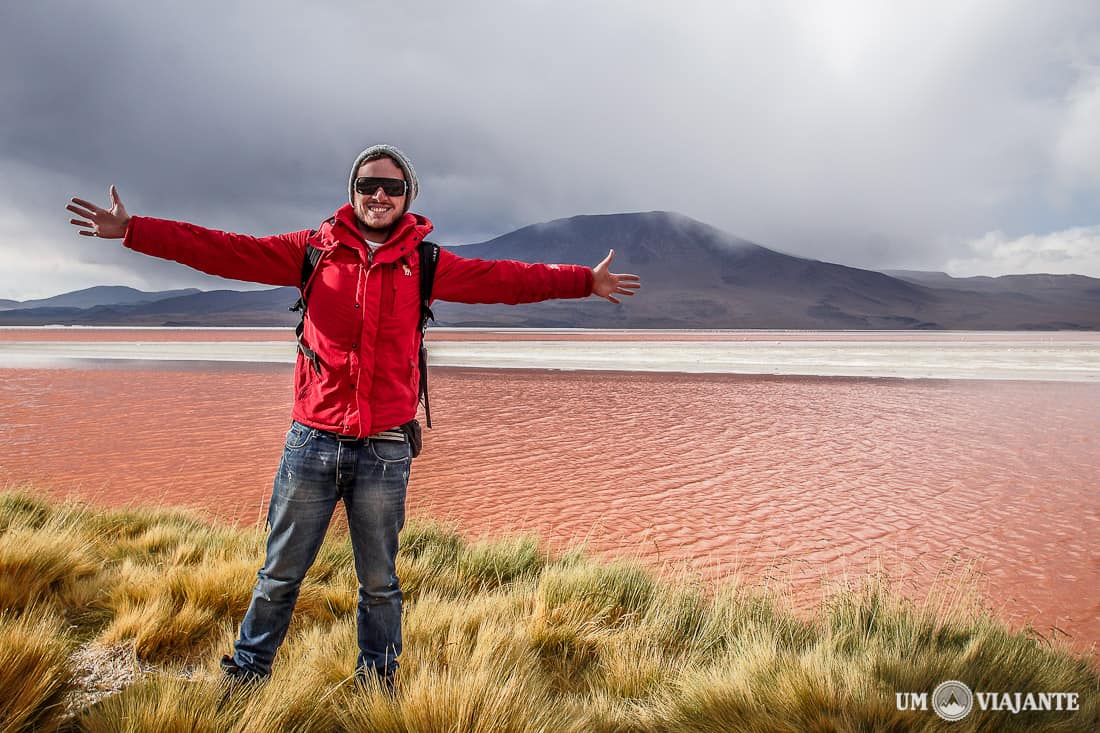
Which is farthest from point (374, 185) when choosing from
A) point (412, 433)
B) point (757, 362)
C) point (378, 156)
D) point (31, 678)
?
point (757, 362)

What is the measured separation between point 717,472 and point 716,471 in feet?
0.15

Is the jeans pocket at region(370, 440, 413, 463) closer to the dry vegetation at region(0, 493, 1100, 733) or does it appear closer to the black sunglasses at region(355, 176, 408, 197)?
the dry vegetation at region(0, 493, 1100, 733)

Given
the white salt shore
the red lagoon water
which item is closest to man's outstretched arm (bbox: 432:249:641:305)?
the red lagoon water

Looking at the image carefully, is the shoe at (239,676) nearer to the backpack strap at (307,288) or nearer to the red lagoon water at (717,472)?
the backpack strap at (307,288)

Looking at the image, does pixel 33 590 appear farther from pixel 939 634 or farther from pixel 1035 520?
pixel 1035 520

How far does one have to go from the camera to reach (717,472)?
769cm

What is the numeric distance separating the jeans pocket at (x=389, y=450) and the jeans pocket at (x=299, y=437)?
0.22 meters

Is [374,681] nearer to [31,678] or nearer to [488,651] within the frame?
[488,651]

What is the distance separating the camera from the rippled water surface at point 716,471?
513 centimetres

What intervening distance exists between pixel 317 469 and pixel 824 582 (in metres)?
3.64

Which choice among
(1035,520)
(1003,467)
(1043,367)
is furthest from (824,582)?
(1043,367)

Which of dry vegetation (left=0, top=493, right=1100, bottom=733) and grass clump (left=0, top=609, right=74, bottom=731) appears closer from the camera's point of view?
grass clump (left=0, top=609, right=74, bottom=731)

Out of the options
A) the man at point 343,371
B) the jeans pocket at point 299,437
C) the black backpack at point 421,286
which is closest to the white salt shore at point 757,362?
the black backpack at point 421,286

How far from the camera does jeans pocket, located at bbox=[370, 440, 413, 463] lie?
2.22 meters
